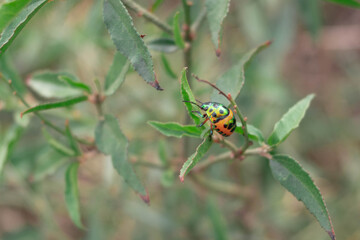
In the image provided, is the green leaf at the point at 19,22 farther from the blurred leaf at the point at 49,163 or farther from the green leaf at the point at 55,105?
the blurred leaf at the point at 49,163

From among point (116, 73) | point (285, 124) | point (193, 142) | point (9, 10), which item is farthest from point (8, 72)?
point (193, 142)

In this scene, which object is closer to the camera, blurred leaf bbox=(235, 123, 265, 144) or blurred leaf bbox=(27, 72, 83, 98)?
blurred leaf bbox=(235, 123, 265, 144)

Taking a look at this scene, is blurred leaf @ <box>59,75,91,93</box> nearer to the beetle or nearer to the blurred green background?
the beetle

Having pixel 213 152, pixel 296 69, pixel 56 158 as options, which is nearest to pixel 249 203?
pixel 213 152

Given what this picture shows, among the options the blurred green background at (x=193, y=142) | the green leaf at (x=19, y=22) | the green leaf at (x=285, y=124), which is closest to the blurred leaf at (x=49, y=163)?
the blurred green background at (x=193, y=142)

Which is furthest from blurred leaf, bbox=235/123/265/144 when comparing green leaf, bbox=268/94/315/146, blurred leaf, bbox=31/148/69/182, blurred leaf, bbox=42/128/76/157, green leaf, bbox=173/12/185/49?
blurred leaf, bbox=31/148/69/182

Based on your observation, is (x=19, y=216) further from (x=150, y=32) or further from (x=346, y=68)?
(x=346, y=68)

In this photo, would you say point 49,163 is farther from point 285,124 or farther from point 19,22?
point 285,124
